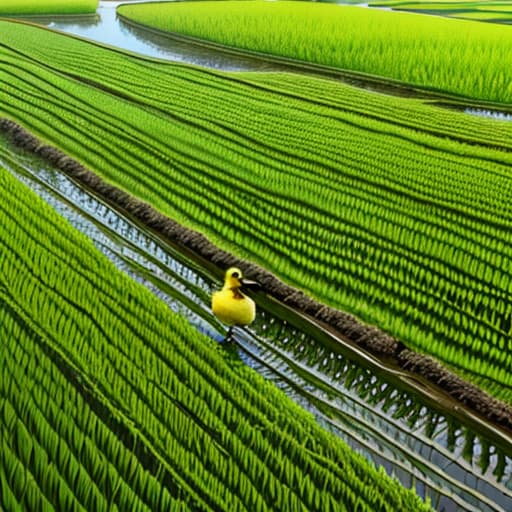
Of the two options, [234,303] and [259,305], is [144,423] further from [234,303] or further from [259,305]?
[259,305]

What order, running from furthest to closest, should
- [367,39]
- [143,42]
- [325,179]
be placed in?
[143,42], [367,39], [325,179]

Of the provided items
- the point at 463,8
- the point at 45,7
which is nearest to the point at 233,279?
the point at 45,7

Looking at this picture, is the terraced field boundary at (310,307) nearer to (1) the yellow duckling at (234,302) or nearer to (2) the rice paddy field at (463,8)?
(1) the yellow duckling at (234,302)

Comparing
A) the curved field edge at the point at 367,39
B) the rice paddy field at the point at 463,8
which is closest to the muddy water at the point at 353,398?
the curved field edge at the point at 367,39

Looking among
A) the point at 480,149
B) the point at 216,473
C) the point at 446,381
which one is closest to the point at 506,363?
the point at 446,381

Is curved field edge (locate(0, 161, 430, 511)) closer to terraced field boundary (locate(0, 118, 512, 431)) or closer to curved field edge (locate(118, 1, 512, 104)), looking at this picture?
terraced field boundary (locate(0, 118, 512, 431))

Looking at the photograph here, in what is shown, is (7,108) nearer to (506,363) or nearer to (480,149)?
(480,149)
